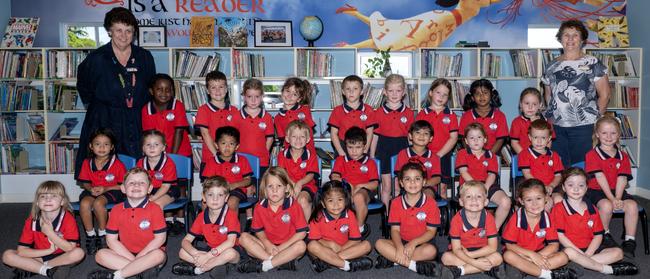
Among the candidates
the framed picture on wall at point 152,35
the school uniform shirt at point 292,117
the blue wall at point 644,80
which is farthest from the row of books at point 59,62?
the blue wall at point 644,80

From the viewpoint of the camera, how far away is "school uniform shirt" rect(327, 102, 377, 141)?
4586 mm

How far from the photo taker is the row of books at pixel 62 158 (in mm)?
5840

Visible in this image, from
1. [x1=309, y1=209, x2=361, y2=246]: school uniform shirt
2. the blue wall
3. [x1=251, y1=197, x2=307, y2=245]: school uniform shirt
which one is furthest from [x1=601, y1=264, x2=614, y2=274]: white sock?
the blue wall

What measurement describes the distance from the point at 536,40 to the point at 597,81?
233cm

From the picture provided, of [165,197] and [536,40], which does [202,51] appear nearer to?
[165,197]

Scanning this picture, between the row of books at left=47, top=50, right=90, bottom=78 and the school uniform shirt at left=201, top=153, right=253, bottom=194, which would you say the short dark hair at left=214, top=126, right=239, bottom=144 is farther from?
the row of books at left=47, top=50, right=90, bottom=78

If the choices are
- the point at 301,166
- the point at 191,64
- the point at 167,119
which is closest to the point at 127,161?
the point at 167,119

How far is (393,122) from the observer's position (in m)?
4.65

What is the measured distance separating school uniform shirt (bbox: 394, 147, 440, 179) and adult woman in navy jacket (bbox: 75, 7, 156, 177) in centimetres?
191

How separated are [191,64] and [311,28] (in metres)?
1.27

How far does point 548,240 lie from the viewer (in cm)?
331

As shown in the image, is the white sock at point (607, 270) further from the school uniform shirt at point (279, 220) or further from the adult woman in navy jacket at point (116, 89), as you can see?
the adult woman in navy jacket at point (116, 89)

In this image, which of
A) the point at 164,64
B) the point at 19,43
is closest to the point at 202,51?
the point at 164,64

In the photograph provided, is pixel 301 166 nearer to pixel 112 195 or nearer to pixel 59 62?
pixel 112 195
